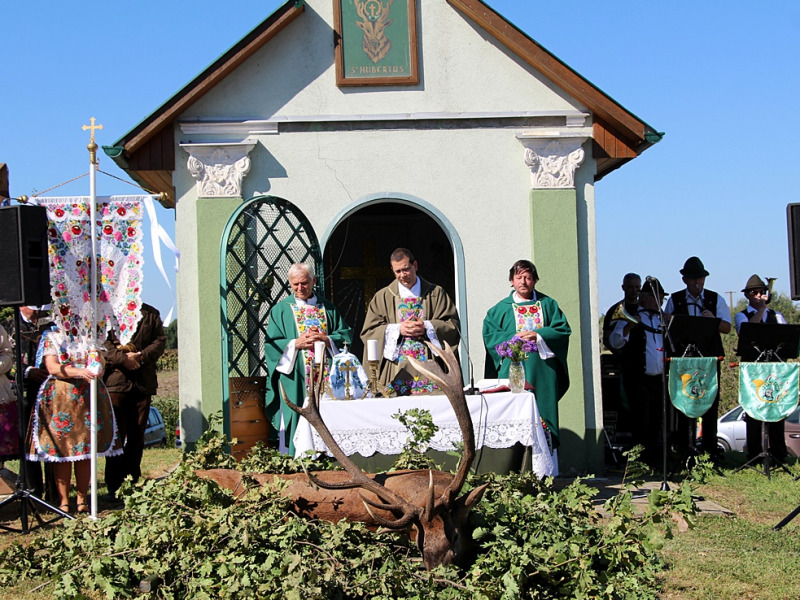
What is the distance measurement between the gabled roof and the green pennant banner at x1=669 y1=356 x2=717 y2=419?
2220 mm

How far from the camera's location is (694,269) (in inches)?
421

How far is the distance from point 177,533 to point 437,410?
320 cm

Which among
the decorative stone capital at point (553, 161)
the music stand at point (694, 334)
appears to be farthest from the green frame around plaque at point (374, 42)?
the music stand at point (694, 334)

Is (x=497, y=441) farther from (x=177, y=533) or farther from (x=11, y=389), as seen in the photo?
(x=11, y=389)

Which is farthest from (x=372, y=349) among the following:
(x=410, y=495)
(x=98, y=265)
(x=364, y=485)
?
(x=364, y=485)

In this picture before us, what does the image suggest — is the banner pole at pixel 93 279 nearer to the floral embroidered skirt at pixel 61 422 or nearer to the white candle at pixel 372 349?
the floral embroidered skirt at pixel 61 422

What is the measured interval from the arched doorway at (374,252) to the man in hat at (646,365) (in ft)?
9.43

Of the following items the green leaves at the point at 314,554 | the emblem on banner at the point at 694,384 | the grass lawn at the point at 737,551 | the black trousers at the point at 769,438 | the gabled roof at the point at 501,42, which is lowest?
the grass lawn at the point at 737,551

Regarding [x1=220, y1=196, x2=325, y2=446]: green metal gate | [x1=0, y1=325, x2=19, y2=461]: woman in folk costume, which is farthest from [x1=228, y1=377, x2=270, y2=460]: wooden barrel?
[x1=0, y1=325, x2=19, y2=461]: woman in folk costume

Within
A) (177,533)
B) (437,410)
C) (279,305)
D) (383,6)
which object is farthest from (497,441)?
(383,6)

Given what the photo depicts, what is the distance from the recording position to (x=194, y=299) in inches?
380

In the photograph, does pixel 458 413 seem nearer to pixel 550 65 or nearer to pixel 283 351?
pixel 283 351

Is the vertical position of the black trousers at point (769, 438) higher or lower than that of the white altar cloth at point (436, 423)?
lower

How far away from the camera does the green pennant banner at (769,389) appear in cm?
981
